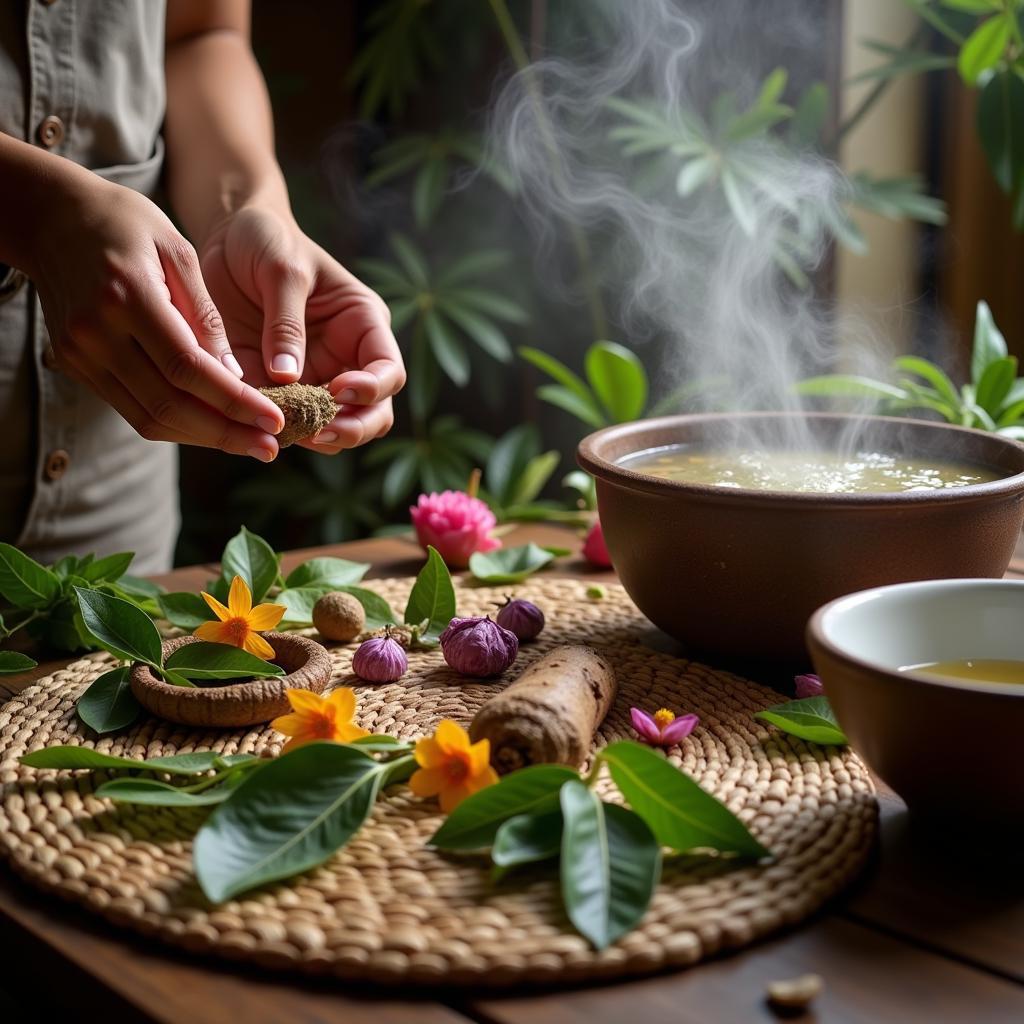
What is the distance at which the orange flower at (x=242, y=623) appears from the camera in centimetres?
98

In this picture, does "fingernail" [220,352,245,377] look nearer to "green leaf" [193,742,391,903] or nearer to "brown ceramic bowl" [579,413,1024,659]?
"brown ceramic bowl" [579,413,1024,659]

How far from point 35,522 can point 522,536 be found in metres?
0.59

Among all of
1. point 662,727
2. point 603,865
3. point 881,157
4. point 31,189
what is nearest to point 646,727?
point 662,727

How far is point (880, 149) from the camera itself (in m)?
2.95

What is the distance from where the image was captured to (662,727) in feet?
2.86

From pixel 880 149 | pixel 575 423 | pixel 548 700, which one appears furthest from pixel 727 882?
pixel 880 149

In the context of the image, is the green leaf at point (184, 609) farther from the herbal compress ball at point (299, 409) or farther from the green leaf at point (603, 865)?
the green leaf at point (603, 865)

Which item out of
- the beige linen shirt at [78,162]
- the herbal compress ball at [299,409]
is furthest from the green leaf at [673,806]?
the beige linen shirt at [78,162]

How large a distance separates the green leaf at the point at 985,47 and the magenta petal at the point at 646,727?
1661 millimetres

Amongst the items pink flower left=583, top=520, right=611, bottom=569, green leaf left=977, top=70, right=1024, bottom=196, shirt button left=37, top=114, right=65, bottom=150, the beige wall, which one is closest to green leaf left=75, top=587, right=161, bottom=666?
pink flower left=583, top=520, right=611, bottom=569

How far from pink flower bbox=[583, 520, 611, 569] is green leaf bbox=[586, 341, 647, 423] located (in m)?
0.38

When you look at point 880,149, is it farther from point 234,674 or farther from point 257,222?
point 234,674

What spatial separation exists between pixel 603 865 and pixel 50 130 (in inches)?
43.9

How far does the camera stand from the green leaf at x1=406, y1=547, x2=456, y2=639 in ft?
3.58
